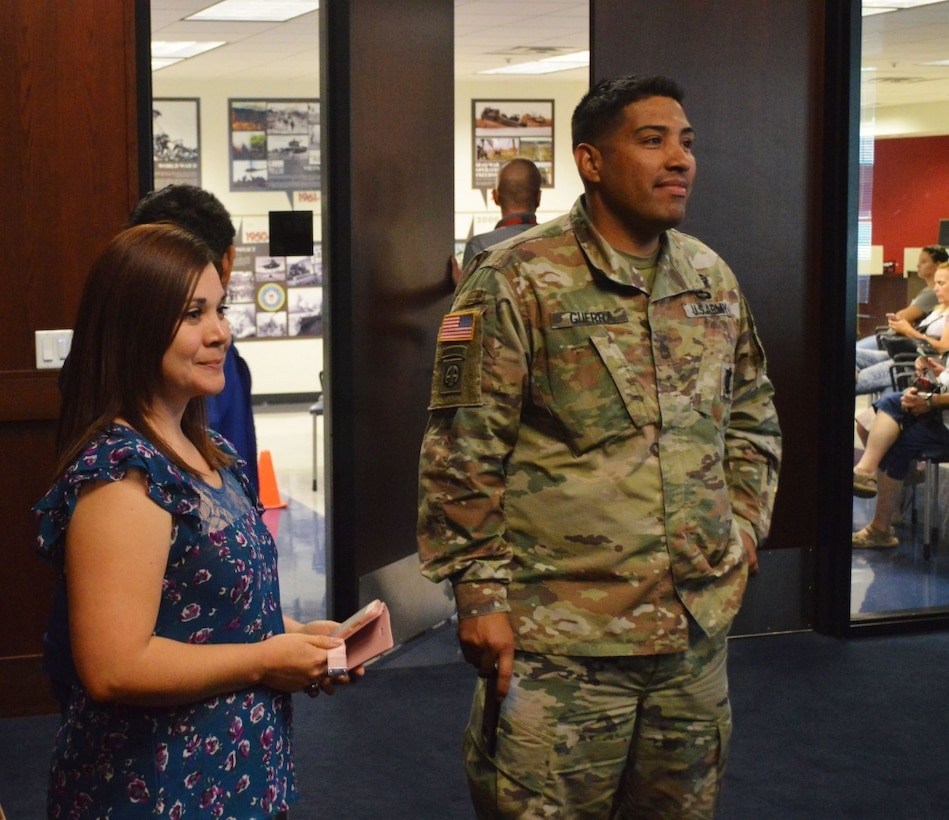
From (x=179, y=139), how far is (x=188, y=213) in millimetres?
9609

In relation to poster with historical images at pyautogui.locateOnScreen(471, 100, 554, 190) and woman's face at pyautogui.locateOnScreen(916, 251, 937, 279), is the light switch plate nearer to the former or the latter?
woman's face at pyautogui.locateOnScreen(916, 251, 937, 279)

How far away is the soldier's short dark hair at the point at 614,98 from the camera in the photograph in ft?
7.44

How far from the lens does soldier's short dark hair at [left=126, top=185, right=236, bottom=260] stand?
2.43 meters

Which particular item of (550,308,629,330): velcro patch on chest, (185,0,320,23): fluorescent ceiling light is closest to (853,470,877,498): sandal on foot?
(550,308,629,330): velcro patch on chest

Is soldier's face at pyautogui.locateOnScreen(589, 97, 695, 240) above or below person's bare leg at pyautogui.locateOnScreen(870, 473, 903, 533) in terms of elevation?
above

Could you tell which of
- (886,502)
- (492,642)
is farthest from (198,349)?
(886,502)

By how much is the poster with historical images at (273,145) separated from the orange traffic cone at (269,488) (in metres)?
4.58

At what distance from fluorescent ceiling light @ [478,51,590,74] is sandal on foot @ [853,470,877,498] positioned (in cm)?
663

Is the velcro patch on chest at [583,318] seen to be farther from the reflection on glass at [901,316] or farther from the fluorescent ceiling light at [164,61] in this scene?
the fluorescent ceiling light at [164,61]

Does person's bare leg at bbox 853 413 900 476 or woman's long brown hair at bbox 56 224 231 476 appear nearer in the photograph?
woman's long brown hair at bbox 56 224 231 476

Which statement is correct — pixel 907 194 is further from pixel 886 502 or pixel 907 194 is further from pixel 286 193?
pixel 286 193

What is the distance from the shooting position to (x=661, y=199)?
2.23 m

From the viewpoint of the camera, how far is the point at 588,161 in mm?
2309

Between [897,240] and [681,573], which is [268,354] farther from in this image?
[681,573]
